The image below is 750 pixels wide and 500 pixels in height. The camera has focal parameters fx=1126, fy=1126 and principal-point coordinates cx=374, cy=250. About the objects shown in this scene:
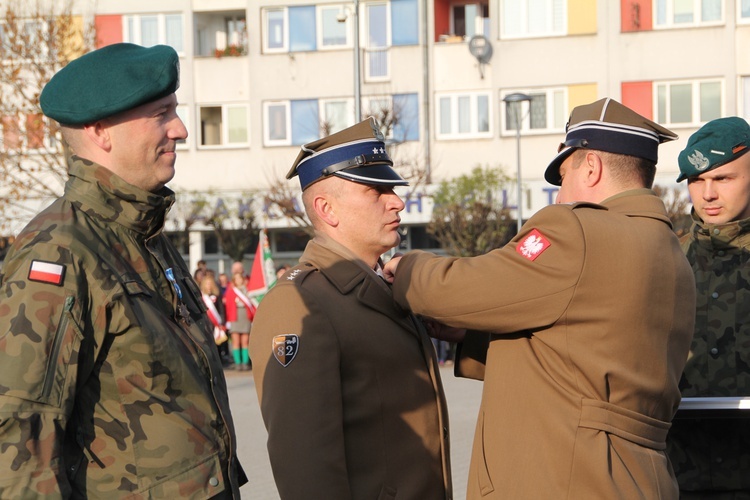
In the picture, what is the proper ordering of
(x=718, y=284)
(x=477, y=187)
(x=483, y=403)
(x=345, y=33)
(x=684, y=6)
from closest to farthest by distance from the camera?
(x=483, y=403), (x=718, y=284), (x=477, y=187), (x=684, y=6), (x=345, y=33)

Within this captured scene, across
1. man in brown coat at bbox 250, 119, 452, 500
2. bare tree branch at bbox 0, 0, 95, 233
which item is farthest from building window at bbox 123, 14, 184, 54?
man in brown coat at bbox 250, 119, 452, 500

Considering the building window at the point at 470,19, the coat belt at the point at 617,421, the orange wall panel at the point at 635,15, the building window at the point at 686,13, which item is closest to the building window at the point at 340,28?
the building window at the point at 470,19

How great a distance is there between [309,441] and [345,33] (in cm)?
2996

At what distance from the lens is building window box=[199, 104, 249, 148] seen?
33531 millimetres

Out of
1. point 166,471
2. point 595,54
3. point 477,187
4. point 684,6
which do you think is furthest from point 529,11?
point 166,471

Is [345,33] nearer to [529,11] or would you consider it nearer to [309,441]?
[529,11]

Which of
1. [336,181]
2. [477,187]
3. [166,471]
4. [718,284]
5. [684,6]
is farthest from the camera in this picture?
[684,6]

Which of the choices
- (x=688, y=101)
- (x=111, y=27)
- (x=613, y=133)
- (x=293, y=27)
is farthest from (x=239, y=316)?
(x=111, y=27)

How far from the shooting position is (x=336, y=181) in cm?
412

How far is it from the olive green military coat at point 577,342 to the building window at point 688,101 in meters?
28.2

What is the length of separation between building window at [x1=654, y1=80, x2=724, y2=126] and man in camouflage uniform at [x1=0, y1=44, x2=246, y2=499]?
2876cm

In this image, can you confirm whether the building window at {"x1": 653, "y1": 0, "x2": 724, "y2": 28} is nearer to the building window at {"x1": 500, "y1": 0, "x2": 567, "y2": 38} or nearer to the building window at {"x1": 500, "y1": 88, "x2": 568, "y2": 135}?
the building window at {"x1": 500, "y1": 0, "x2": 567, "y2": 38}

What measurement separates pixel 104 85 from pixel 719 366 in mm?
3002

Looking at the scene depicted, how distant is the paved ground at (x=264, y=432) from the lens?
10047mm
